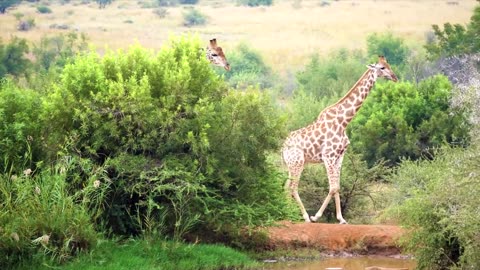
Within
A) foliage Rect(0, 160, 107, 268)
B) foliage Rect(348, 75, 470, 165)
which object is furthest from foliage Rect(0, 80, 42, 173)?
foliage Rect(348, 75, 470, 165)

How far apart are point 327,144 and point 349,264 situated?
3445 millimetres

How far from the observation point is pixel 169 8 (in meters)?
85.5

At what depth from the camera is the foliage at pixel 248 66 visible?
186 ft

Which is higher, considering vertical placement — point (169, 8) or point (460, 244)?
point (460, 244)

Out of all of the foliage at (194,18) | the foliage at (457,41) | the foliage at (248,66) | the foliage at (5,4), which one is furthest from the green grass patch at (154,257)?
the foliage at (5,4)

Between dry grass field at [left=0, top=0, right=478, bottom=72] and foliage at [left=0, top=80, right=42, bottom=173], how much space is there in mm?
48041

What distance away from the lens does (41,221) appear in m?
15.4

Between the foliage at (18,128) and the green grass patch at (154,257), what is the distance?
2163 mm

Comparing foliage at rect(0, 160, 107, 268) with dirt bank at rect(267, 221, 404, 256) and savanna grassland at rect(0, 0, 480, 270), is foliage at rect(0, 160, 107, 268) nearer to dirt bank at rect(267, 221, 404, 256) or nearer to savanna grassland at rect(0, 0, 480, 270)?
savanna grassland at rect(0, 0, 480, 270)

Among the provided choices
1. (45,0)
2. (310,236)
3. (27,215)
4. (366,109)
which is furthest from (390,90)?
(45,0)

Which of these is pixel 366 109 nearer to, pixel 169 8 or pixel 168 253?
pixel 168 253

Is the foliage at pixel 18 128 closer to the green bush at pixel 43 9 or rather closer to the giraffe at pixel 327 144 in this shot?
the giraffe at pixel 327 144

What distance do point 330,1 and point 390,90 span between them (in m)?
60.6

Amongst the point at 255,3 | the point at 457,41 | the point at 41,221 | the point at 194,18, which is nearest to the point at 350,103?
the point at 41,221
